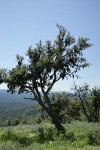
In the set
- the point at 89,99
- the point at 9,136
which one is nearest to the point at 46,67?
the point at 9,136

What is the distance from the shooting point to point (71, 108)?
61.1m

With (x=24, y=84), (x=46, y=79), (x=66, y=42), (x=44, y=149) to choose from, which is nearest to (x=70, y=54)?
(x=66, y=42)

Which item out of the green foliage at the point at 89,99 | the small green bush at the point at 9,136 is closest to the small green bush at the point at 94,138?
the small green bush at the point at 9,136

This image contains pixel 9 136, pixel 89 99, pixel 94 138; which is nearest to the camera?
pixel 94 138

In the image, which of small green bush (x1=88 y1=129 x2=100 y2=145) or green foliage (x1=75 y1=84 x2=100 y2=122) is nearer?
small green bush (x1=88 y1=129 x2=100 y2=145)

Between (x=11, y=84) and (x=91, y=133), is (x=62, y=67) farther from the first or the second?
(x=91, y=133)

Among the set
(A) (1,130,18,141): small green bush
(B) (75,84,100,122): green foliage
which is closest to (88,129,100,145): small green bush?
(A) (1,130,18,141): small green bush

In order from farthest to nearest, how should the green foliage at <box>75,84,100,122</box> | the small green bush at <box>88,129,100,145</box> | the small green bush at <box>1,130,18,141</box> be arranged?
the green foliage at <box>75,84,100,122</box>, the small green bush at <box>1,130,18,141</box>, the small green bush at <box>88,129,100,145</box>

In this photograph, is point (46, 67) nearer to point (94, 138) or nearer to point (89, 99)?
point (94, 138)

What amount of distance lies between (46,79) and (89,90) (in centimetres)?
2942

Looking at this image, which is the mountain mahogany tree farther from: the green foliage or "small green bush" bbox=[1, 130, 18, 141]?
the green foliage

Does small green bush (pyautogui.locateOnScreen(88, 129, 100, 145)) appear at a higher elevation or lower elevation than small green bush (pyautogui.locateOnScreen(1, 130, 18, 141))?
higher

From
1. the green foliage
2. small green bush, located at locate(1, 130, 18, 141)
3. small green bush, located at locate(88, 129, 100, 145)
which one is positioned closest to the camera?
small green bush, located at locate(88, 129, 100, 145)

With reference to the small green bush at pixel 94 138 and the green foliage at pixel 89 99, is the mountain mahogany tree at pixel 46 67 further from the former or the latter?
the green foliage at pixel 89 99
